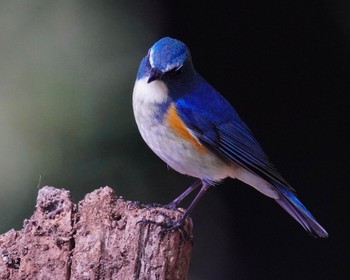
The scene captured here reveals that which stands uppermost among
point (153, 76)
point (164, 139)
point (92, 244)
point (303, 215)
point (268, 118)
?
point (268, 118)

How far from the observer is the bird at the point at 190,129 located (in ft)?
13.6

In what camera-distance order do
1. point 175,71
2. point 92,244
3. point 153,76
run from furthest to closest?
point 175,71, point 153,76, point 92,244

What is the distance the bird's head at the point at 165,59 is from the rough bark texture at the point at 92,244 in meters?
0.81

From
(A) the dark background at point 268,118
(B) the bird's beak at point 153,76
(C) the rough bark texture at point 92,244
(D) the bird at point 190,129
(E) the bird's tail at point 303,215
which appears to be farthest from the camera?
(A) the dark background at point 268,118

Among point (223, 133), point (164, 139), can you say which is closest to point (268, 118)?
point (223, 133)

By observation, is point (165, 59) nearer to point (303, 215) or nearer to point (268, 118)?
point (303, 215)

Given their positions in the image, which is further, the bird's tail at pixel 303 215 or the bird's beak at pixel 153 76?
the bird's tail at pixel 303 215

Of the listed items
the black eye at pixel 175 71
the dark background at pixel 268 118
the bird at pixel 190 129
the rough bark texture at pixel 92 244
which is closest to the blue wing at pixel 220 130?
the bird at pixel 190 129

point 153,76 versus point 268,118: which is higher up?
point 268,118

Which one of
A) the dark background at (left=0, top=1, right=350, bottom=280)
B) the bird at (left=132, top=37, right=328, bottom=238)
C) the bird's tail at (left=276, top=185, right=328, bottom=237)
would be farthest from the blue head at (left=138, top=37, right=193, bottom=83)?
the dark background at (left=0, top=1, right=350, bottom=280)

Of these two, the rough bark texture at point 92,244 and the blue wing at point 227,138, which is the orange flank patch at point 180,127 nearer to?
the blue wing at point 227,138

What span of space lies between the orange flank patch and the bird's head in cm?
17

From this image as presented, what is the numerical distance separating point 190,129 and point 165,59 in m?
0.37

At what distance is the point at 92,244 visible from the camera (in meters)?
3.27
